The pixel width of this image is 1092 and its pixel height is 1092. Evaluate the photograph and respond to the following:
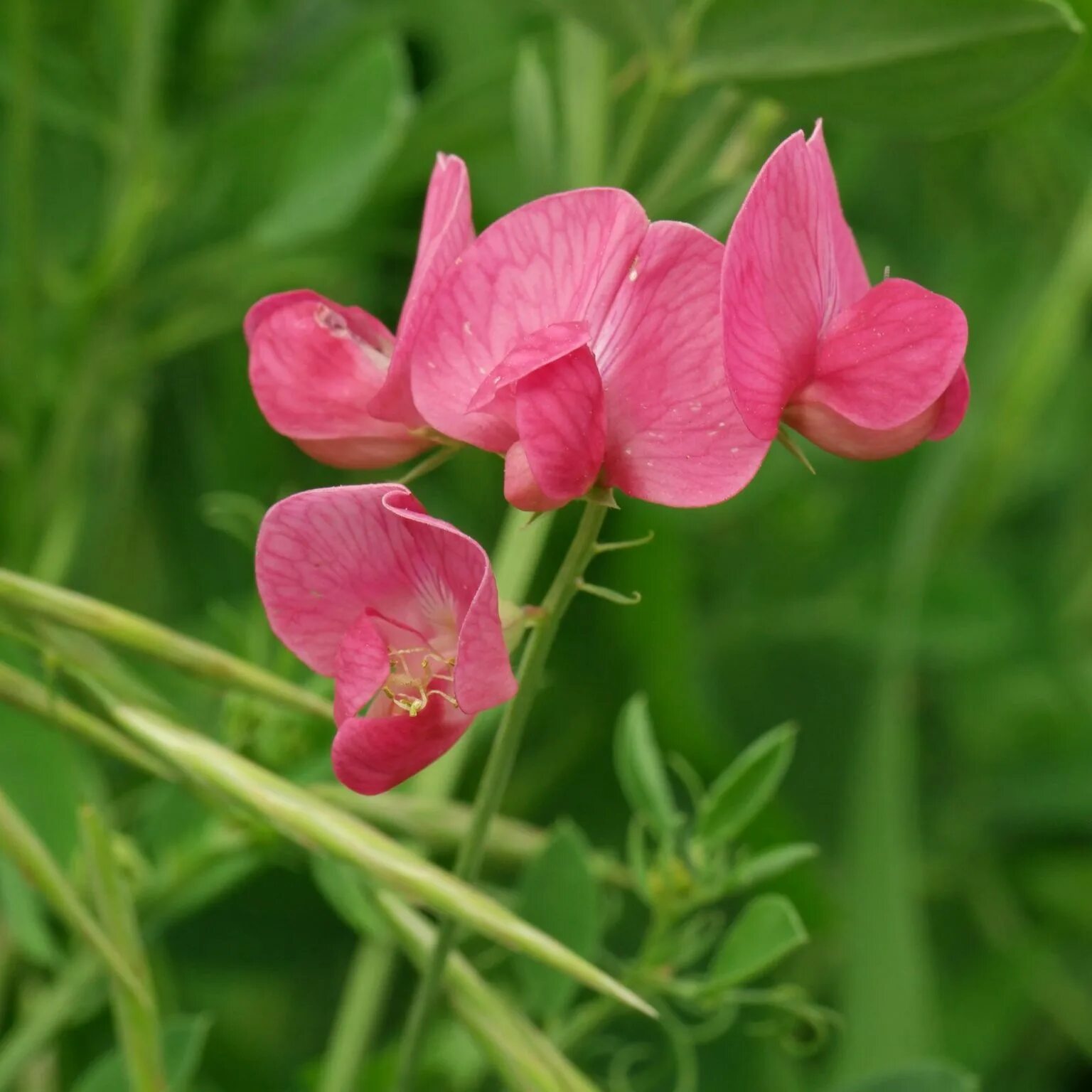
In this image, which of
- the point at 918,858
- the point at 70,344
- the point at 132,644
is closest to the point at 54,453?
the point at 70,344

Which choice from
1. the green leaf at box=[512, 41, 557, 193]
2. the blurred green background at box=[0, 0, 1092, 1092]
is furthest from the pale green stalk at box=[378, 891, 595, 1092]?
the green leaf at box=[512, 41, 557, 193]

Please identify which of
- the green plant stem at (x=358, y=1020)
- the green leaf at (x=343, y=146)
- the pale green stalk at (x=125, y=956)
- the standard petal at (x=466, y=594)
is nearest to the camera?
the standard petal at (x=466, y=594)

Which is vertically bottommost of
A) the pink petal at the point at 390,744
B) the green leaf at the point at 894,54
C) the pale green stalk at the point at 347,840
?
the pale green stalk at the point at 347,840

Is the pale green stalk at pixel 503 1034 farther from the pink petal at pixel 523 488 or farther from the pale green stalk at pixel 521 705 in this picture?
the pink petal at pixel 523 488

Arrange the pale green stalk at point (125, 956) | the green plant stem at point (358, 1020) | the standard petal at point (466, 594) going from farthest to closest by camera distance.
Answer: the green plant stem at point (358, 1020) → the pale green stalk at point (125, 956) → the standard petal at point (466, 594)

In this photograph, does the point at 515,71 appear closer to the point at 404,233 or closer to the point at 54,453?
the point at 404,233

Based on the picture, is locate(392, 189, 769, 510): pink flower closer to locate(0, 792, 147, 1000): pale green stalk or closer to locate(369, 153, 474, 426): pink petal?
locate(369, 153, 474, 426): pink petal

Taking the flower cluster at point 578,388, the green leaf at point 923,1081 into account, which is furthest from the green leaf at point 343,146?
the green leaf at point 923,1081
